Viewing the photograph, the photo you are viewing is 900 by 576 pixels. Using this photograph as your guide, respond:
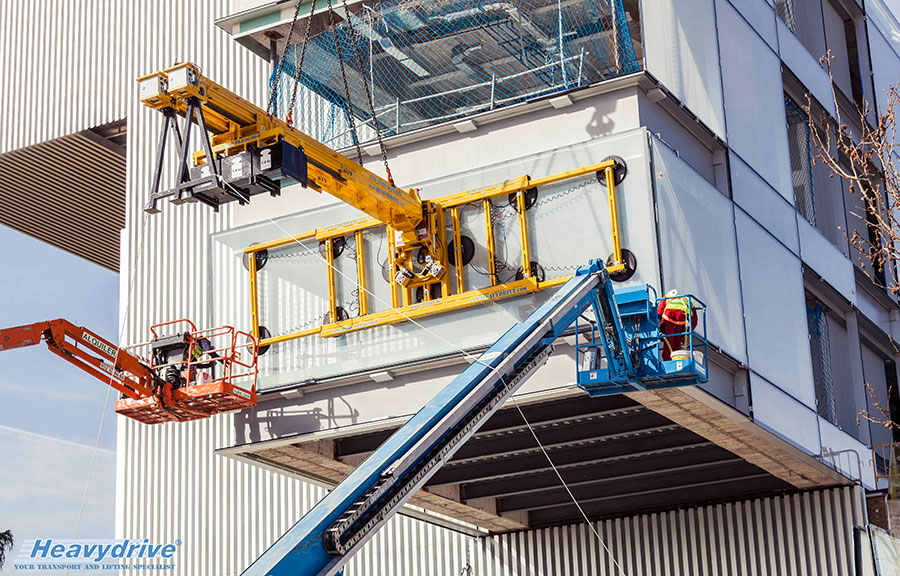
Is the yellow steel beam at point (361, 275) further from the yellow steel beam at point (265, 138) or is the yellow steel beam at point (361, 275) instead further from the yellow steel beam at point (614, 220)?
the yellow steel beam at point (614, 220)

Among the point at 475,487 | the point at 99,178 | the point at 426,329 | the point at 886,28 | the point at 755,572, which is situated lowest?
the point at 755,572

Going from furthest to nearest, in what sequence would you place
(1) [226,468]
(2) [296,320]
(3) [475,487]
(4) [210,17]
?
(4) [210,17]
(1) [226,468]
(3) [475,487]
(2) [296,320]

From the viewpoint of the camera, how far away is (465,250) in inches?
926

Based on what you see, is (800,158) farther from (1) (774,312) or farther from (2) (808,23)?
(1) (774,312)

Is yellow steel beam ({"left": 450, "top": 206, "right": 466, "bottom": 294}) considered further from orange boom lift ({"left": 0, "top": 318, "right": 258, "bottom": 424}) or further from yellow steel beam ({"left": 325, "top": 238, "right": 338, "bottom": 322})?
orange boom lift ({"left": 0, "top": 318, "right": 258, "bottom": 424})

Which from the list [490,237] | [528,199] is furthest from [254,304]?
[528,199]

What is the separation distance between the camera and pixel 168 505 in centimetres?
3475

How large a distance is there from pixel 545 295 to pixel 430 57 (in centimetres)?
834

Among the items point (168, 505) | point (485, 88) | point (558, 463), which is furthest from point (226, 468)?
point (485, 88)

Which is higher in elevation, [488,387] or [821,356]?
[821,356]

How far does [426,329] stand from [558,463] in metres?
5.79

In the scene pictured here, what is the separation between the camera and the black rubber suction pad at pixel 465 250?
23.4 meters

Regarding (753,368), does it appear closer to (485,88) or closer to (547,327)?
(547,327)

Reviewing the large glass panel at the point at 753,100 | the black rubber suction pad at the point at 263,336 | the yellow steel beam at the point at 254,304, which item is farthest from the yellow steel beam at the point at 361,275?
the large glass panel at the point at 753,100
